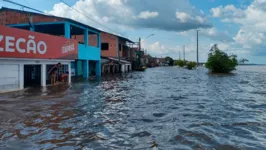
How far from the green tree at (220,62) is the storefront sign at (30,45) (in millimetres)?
28620

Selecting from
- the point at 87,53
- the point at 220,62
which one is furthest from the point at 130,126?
the point at 220,62

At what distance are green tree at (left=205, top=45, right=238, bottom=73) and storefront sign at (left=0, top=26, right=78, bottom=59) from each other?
28620 millimetres

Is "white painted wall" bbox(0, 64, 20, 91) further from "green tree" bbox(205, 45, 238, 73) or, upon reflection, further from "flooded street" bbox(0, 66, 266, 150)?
"green tree" bbox(205, 45, 238, 73)

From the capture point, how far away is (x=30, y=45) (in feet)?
51.7

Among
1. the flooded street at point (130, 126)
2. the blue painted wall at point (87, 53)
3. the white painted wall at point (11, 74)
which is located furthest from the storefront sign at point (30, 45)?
the flooded street at point (130, 126)

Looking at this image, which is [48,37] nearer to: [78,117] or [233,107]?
[78,117]

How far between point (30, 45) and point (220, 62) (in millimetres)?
33418

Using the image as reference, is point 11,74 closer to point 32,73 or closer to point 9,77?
point 9,77

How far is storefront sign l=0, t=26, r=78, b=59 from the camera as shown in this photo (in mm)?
13898

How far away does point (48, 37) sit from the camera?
17.8 m

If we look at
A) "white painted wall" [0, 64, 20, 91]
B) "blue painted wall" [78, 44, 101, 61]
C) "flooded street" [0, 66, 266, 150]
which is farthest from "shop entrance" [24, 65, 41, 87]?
"flooded street" [0, 66, 266, 150]

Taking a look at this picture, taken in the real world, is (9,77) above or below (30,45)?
below

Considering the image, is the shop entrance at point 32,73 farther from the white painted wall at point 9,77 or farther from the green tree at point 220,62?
the green tree at point 220,62

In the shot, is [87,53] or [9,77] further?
[87,53]
